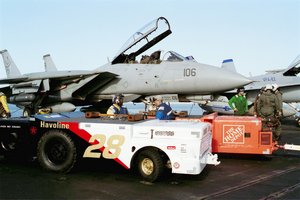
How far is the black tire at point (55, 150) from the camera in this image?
558 centimetres

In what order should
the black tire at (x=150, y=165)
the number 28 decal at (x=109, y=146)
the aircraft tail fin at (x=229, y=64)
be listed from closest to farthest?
the black tire at (x=150, y=165) → the number 28 decal at (x=109, y=146) → the aircraft tail fin at (x=229, y=64)

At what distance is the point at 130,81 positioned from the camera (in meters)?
12.2

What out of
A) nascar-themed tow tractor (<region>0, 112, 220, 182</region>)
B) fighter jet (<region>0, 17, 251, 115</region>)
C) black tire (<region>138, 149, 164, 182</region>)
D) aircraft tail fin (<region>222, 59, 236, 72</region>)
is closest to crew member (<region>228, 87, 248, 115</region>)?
fighter jet (<region>0, 17, 251, 115</region>)

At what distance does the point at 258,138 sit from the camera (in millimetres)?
6578

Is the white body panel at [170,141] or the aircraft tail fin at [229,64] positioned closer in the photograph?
the white body panel at [170,141]

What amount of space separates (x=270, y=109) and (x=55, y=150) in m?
5.70

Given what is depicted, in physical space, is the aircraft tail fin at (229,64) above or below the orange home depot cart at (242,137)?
above

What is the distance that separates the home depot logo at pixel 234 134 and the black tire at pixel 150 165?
228 cm

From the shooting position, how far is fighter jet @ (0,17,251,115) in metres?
11.0

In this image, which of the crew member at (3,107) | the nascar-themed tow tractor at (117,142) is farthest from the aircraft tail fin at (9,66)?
the nascar-themed tow tractor at (117,142)

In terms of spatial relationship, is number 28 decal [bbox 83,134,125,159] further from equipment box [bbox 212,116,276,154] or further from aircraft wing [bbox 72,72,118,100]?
aircraft wing [bbox 72,72,118,100]

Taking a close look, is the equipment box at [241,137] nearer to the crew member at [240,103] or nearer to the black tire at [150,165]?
the black tire at [150,165]

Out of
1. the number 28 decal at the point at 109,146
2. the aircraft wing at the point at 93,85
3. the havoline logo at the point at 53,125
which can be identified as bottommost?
the number 28 decal at the point at 109,146

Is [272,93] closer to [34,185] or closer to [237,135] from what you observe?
[237,135]
